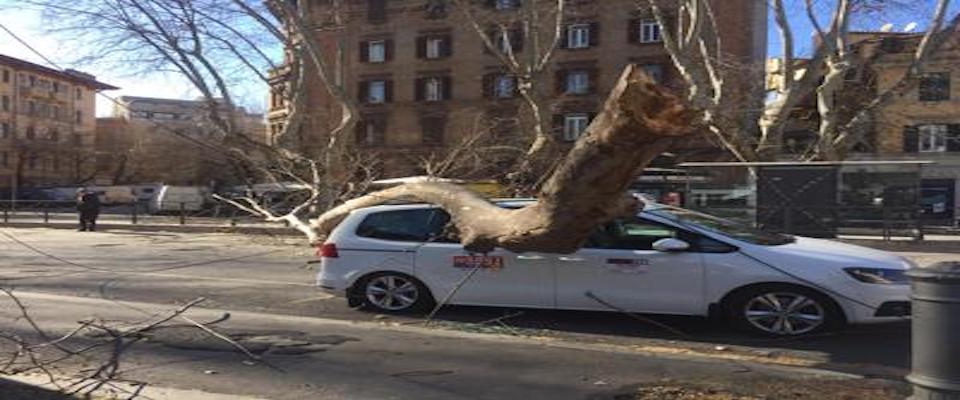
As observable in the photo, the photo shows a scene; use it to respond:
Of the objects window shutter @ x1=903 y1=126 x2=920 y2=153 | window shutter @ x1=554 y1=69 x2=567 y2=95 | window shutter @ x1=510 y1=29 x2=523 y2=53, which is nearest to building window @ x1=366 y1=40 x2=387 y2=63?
window shutter @ x1=510 y1=29 x2=523 y2=53

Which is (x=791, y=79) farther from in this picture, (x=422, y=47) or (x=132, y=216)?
(x=422, y=47)

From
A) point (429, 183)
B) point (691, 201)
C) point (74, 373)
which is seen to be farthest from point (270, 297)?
point (691, 201)

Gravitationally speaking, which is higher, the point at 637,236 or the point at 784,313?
the point at 637,236

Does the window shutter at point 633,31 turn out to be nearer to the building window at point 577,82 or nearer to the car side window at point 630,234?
the building window at point 577,82

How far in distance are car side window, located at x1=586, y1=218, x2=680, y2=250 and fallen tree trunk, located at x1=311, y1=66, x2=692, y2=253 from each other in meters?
0.33

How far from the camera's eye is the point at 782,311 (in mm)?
9328

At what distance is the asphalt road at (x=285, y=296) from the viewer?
8.87m

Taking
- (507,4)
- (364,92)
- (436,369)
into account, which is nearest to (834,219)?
(436,369)

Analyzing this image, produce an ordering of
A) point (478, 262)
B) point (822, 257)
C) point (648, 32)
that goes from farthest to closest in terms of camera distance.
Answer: point (648, 32), point (478, 262), point (822, 257)

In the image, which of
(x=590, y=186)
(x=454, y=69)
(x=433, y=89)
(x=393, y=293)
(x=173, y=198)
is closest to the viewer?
(x=590, y=186)

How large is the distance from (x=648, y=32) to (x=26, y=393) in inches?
2218

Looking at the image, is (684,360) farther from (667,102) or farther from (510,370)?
(667,102)

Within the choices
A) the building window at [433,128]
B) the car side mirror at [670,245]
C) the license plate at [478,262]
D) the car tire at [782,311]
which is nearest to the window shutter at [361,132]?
the building window at [433,128]

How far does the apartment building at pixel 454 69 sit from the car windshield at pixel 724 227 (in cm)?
4466
